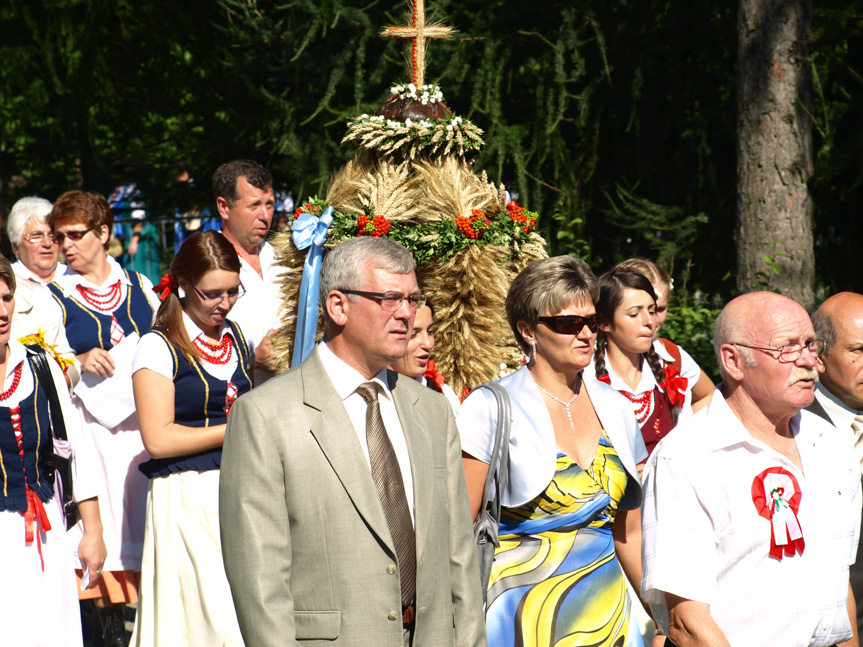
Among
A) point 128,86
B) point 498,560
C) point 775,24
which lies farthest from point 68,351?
point 128,86

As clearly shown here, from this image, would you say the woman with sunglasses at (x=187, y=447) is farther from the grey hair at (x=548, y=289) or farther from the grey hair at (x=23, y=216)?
the grey hair at (x=23, y=216)

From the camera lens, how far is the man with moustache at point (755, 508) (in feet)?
9.14

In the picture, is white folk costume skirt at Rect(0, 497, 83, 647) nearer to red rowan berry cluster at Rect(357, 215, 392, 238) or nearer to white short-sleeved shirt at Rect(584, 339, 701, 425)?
red rowan berry cluster at Rect(357, 215, 392, 238)

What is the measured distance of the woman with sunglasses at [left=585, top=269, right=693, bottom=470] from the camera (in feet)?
15.8

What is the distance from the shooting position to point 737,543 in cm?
281

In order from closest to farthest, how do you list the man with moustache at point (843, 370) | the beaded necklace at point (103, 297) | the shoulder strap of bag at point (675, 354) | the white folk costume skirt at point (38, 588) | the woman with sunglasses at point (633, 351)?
the white folk costume skirt at point (38, 588) → the man with moustache at point (843, 370) → the woman with sunglasses at point (633, 351) → the shoulder strap of bag at point (675, 354) → the beaded necklace at point (103, 297)

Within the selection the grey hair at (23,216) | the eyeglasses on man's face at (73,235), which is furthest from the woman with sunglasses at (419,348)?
the grey hair at (23,216)

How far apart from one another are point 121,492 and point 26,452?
1.32 m

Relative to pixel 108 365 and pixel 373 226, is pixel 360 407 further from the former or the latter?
pixel 108 365

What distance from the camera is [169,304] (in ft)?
14.2

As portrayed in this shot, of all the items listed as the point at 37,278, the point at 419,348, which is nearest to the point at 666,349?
the point at 419,348

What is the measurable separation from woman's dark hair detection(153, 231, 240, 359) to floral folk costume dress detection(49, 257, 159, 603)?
726 millimetres

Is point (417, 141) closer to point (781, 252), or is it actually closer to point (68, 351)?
point (68, 351)

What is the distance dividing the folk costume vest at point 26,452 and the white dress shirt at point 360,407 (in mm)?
1592
